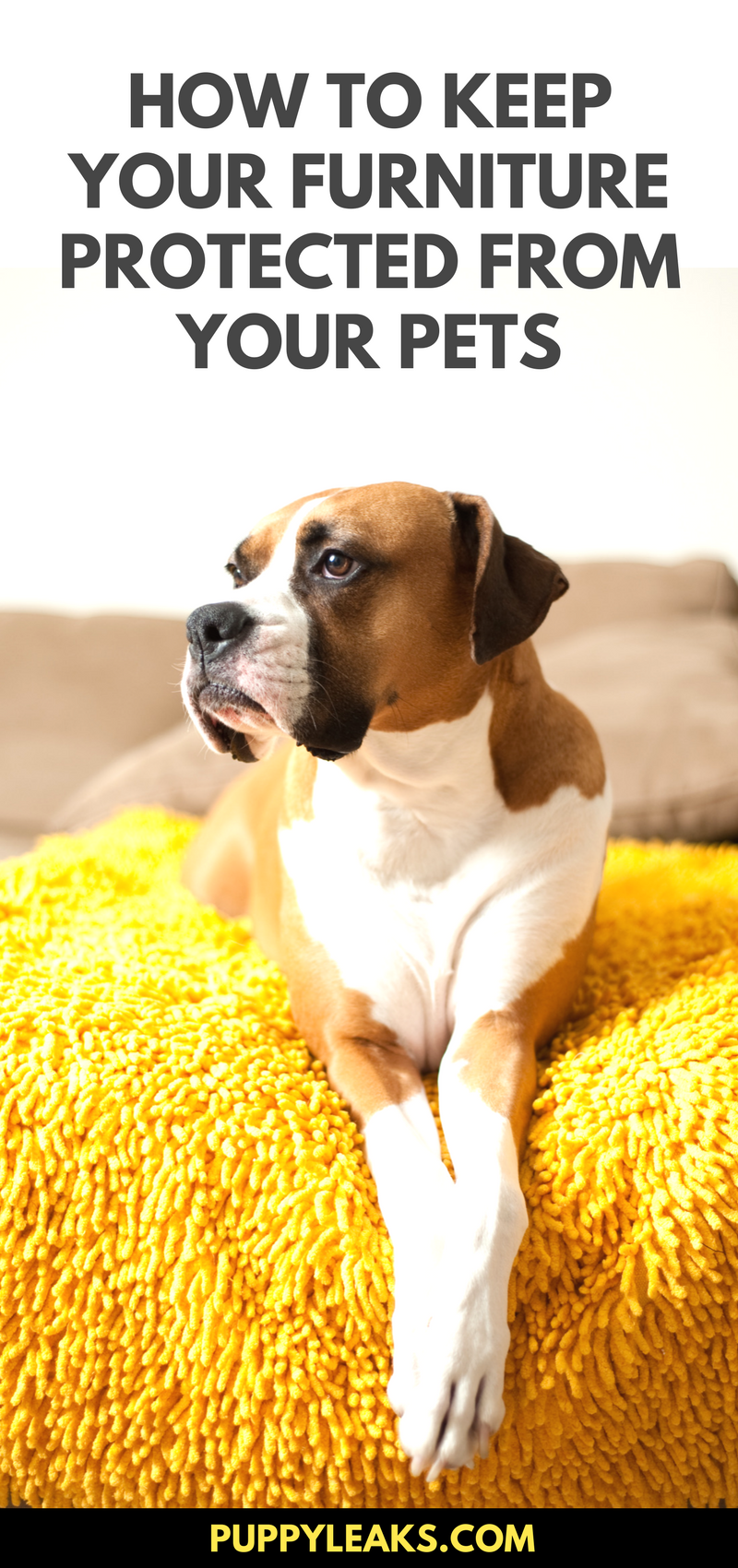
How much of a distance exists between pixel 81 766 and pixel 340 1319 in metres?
2.36

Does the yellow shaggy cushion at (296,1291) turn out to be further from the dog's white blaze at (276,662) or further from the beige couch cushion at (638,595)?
the beige couch cushion at (638,595)

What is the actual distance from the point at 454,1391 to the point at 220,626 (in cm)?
79

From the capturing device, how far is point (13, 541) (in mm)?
3914

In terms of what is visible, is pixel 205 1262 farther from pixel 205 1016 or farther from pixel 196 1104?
pixel 205 1016

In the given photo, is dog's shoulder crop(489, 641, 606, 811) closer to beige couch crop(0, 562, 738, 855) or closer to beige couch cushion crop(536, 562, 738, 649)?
beige couch crop(0, 562, 738, 855)

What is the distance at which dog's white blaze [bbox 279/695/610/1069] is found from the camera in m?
1.32

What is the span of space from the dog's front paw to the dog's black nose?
2.33 ft

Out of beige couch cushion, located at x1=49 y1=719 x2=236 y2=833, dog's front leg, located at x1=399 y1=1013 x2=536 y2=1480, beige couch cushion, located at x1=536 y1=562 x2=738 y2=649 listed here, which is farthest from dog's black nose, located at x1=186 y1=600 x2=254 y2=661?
beige couch cushion, located at x1=536 y1=562 x2=738 y2=649

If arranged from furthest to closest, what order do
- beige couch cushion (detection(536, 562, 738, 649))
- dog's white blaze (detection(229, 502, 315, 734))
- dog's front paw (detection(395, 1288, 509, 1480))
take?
beige couch cushion (detection(536, 562, 738, 649)) < dog's white blaze (detection(229, 502, 315, 734)) < dog's front paw (detection(395, 1288, 509, 1480))

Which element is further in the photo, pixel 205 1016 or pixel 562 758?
pixel 562 758

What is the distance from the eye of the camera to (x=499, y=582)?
49.4 inches

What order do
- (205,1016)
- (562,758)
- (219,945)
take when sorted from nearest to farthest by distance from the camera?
(205,1016) → (562,758) → (219,945)

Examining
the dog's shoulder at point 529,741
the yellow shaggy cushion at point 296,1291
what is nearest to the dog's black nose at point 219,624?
the dog's shoulder at point 529,741
